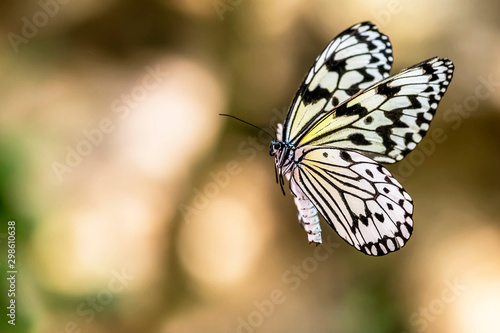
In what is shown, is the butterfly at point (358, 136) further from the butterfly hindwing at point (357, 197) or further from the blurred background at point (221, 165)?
the blurred background at point (221, 165)

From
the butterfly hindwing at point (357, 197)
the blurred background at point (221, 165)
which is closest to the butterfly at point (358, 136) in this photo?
the butterfly hindwing at point (357, 197)

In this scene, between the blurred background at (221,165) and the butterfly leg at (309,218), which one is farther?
the blurred background at (221,165)

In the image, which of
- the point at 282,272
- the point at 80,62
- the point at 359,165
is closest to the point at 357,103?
the point at 359,165

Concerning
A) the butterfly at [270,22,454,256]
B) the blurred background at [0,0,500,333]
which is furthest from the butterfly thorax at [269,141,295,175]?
the blurred background at [0,0,500,333]

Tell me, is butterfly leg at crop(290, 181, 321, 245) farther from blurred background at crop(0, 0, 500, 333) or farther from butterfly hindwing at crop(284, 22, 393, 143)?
blurred background at crop(0, 0, 500, 333)

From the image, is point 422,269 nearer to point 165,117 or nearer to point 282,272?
point 282,272
